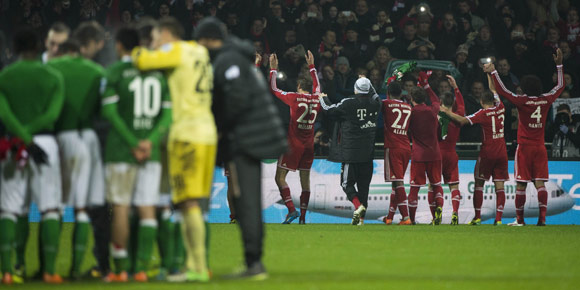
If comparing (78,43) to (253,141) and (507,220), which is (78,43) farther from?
(507,220)

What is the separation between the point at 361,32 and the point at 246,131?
596 inches

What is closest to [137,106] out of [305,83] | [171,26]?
[171,26]

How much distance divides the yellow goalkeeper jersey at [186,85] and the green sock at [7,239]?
1.64 m

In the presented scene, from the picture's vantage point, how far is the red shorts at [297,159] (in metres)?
18.3

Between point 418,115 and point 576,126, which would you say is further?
point 576,126

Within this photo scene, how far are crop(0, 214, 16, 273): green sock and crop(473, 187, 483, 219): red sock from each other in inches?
462

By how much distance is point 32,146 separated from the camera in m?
8.31

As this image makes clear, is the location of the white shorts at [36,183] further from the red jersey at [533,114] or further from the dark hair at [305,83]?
the red jersey at [533,114]

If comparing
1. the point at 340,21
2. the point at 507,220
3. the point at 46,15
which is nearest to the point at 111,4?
the point at 46,15

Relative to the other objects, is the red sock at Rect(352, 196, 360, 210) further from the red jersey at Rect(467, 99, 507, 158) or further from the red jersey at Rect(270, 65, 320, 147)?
the red jersey at Rect(467, 99, 507, 158)

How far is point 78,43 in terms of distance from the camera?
29.8 ft

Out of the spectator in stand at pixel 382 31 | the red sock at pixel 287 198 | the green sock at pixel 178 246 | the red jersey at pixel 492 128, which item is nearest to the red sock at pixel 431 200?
the red jersey at pixel 492 128

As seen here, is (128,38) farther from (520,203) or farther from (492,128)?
(520,203)

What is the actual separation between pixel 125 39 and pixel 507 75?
1500 centimetres
